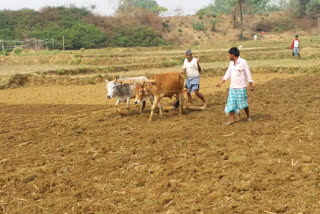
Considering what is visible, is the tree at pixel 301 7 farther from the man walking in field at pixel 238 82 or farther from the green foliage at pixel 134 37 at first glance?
the man walking in field at pixel 238 82

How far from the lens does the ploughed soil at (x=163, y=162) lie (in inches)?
200

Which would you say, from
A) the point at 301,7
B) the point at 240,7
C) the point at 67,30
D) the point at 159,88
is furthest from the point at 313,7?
the point at 159,88

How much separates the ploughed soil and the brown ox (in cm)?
58

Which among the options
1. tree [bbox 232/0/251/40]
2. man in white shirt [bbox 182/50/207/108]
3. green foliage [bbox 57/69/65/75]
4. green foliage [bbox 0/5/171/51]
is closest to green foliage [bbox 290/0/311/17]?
tree [bbox 232/0/251/40]

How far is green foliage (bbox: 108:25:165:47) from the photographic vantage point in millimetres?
45125

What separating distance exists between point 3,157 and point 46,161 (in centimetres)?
101

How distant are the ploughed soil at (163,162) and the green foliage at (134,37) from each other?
34.8 m

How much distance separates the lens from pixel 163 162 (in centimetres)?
660

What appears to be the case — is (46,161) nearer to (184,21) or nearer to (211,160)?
(211,160)

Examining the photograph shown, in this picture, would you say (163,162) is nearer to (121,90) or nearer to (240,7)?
(121,90)

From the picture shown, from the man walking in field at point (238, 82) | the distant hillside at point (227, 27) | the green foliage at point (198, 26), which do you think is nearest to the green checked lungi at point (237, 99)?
the man walking in field at point (238, 82)

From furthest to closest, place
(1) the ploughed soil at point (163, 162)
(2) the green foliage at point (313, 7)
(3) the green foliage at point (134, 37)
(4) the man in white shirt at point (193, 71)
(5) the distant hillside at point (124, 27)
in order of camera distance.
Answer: (2) the green foliage at point (313, 7) < (3) the green foliage at point (134, 37) < (5) the distant hillside at point (124, 27) < (4) the man in white shirt at point (193, 71) < (1) the ploughed soil at point (163, 162)

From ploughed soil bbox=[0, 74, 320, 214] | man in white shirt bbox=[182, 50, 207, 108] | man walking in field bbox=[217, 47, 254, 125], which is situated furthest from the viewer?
man in white shirt bbox=[182, 50, 207, 108]

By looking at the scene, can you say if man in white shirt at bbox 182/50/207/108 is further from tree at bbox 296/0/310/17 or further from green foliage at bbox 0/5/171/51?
tree at bbox 296/0/310/17
